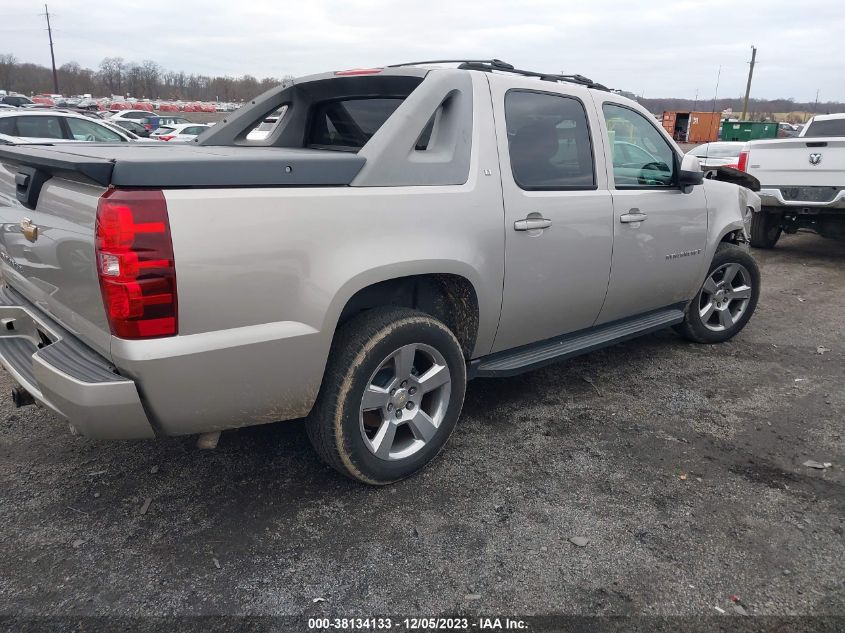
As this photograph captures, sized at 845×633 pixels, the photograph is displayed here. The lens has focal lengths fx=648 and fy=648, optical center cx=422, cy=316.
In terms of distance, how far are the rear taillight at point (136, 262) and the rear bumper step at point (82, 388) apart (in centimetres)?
20

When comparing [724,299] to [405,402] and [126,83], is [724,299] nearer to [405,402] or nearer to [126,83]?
[405,402]

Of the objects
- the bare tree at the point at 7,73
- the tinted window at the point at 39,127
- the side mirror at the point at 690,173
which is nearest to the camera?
the side mirror at the point at 690,173

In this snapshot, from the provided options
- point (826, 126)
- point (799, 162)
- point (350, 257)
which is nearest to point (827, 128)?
point (826, 126)

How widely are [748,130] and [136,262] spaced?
35.6m

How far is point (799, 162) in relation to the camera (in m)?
8.08

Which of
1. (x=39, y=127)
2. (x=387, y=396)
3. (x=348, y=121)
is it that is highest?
(x=348, y=121)

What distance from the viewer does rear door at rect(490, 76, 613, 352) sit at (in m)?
3.25

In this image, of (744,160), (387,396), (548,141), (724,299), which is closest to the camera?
(387,396)

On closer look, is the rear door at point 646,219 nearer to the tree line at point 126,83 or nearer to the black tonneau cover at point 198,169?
the black tonneau cover at point 198,169

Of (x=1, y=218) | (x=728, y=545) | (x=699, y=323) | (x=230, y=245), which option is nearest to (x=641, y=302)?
(x=699, y=323)

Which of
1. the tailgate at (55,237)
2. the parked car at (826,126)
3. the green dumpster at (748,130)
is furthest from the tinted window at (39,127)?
the green dumpster at (748,130)

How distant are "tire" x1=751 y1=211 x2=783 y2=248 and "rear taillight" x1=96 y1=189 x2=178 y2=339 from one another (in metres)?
8.92

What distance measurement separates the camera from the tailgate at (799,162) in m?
7.78

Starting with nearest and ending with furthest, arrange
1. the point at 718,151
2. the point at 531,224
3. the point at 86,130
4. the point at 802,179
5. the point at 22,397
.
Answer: the point at 22,397, the point at 531,224, the point at 802,179, the point at 86,130, the point at 718,151
